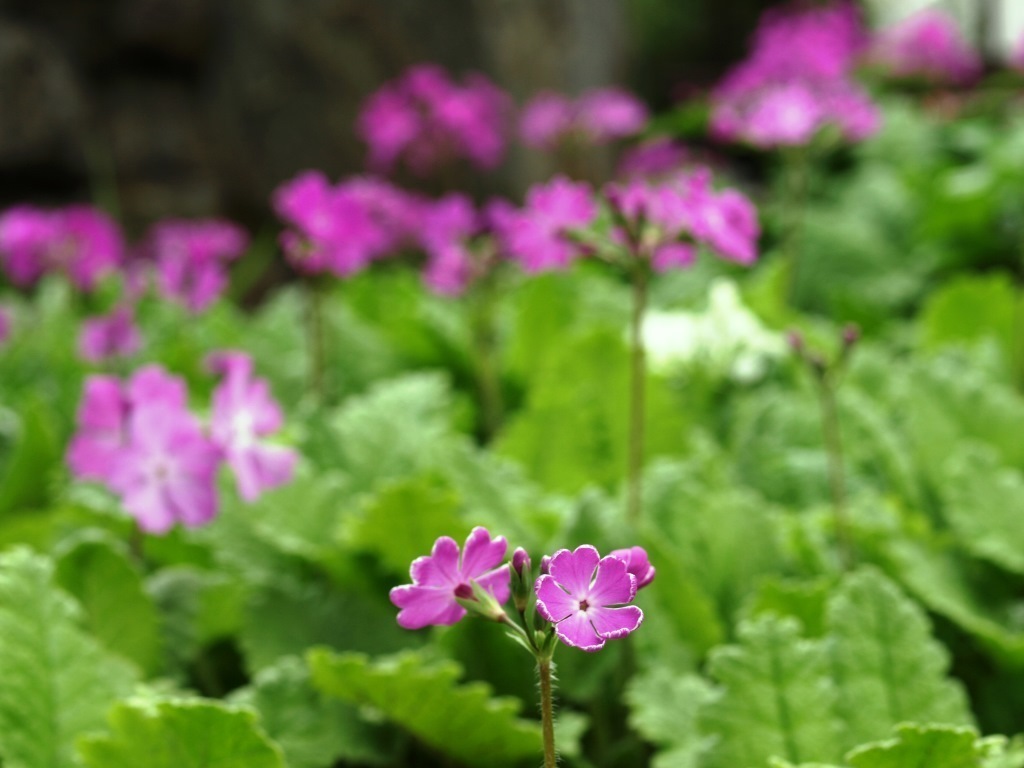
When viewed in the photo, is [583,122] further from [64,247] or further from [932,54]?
[932,54]

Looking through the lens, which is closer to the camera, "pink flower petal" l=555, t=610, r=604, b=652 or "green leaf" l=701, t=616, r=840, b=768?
"pink flower petal" l=555, t=610, r=604, b=652

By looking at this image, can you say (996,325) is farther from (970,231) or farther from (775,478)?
(970,231)

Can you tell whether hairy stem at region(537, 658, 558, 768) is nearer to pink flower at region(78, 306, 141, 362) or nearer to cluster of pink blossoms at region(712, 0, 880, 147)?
pink flower at region(78, 306, 141, 362)

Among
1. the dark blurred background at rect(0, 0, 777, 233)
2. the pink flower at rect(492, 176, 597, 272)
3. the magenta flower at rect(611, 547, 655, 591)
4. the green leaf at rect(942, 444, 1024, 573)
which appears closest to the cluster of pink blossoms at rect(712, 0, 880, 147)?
the dark blurred background at rect(0, 0, 777, 233)

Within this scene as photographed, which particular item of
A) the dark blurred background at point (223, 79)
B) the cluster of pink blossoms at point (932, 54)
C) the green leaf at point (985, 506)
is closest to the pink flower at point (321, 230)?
the green leaf at point (985, 506)

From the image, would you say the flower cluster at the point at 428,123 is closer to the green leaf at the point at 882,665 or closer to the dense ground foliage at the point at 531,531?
the dense ground foliage at the point at 531,531

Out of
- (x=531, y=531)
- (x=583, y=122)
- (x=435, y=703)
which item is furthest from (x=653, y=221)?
(x=583, y=122)

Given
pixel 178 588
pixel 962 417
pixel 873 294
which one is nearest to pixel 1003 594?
pixel 962 417
